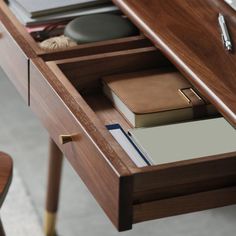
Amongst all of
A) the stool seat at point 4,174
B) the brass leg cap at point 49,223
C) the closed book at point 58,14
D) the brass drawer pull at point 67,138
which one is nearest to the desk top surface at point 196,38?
the closed book at point 58,14

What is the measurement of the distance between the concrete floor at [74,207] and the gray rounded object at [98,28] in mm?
596

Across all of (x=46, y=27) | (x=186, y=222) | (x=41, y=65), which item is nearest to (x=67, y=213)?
(x=186, y=222)

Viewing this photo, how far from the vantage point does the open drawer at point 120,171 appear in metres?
1.02

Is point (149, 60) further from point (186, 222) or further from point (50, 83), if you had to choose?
point (186, 222)

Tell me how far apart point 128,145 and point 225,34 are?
10.0 inches

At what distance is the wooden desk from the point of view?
40.8 inches

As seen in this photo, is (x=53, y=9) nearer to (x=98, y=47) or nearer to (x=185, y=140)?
(x=98, y=47)

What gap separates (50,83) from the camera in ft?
4.00

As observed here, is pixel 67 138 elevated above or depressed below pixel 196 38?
below

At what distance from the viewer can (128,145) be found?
1.16m

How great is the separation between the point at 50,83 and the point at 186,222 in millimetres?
809

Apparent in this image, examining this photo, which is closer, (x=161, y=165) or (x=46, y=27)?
(x=161, y=165)

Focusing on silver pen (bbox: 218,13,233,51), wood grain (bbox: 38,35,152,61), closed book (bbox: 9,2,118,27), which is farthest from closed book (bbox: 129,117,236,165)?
closed book (bbox: 9,2,118,27)

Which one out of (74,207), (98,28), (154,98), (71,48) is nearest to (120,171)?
(154,98)
